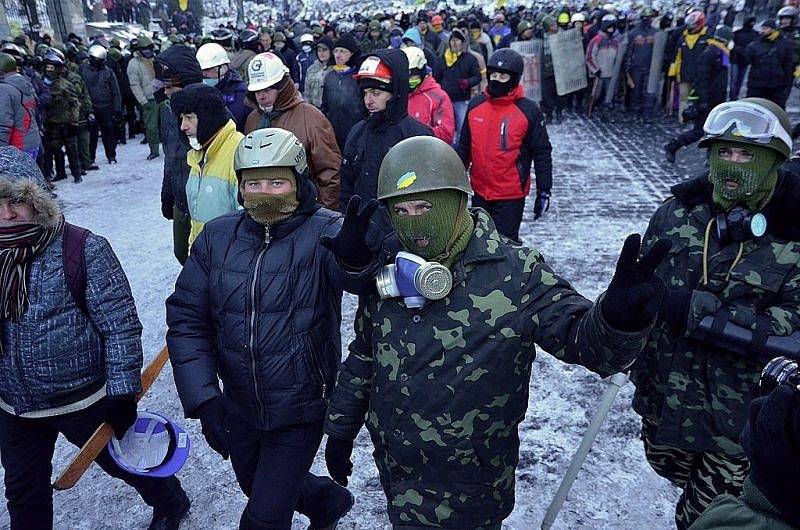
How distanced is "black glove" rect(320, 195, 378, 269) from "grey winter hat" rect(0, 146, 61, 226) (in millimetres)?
1247

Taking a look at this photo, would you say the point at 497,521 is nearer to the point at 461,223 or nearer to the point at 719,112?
the point at 461,223

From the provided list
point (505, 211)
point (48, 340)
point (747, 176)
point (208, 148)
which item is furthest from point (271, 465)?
point (505, 211)

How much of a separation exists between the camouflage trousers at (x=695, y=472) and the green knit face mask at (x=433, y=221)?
142 cm

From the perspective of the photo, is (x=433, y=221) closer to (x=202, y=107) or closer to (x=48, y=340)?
(x=48, y=340)

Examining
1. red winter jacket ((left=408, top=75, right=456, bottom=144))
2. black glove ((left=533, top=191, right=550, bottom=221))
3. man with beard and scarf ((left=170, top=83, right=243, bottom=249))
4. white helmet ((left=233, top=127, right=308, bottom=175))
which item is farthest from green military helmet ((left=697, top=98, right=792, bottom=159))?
red winter jacket ((left=408, top=75, right=456, bottom=144))

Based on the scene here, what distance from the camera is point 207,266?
2676 mm

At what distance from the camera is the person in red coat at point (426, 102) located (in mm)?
6219

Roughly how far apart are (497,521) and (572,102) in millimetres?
14610

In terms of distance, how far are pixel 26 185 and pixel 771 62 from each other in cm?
1117

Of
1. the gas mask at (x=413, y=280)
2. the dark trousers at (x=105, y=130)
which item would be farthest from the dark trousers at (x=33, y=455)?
the dark trousers at (x=105, y=130)

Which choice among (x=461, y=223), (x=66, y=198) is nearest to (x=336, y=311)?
(x=461, y=223)

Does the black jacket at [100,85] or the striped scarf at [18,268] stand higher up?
the striped scarf at [18,268]

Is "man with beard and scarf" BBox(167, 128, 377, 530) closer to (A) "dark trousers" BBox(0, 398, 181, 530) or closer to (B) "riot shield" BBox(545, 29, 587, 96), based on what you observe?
(A) "dark trousers" BBox(0, 398, 181, 530)

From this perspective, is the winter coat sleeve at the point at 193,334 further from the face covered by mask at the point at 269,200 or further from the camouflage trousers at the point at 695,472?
the camouflage trousers at the point at 695,472
